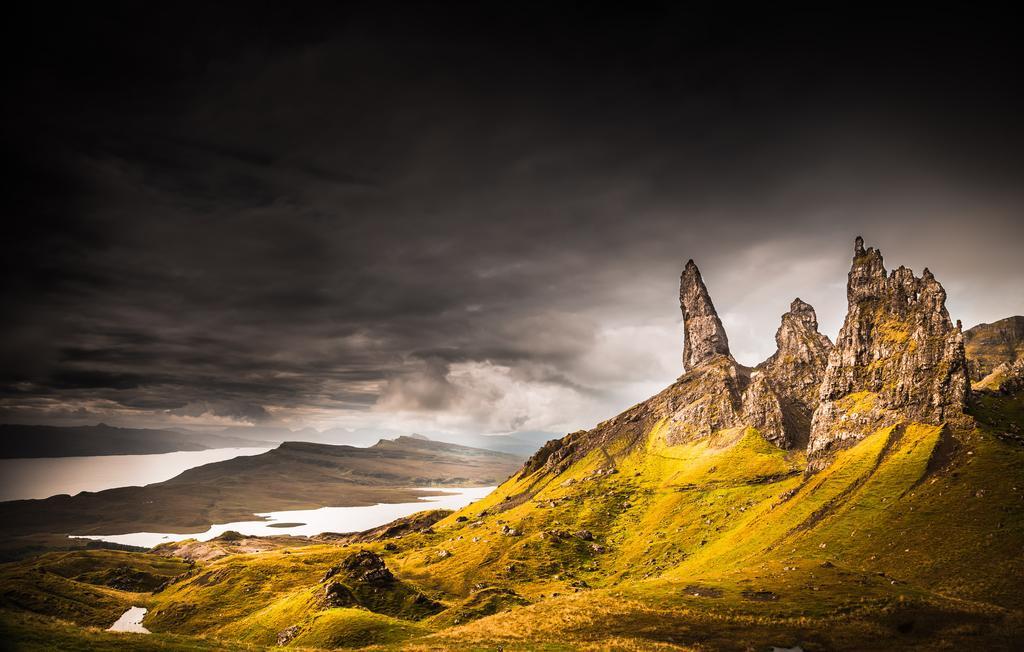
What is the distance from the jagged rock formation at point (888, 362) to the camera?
411 feet

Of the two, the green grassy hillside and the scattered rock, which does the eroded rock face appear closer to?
the green grassy hillside

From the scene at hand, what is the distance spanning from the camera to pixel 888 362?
150 meters

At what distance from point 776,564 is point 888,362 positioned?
99.5m

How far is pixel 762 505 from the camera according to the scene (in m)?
142

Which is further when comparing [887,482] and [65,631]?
[887,482]

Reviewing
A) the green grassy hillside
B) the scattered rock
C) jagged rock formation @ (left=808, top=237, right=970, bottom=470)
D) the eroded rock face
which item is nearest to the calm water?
the green grassy hillside

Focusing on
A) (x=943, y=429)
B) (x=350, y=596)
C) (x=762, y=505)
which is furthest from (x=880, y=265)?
(x=350, y=596)

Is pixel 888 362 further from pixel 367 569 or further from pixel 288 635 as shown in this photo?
pixel 288 635

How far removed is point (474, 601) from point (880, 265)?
190552 millimetres

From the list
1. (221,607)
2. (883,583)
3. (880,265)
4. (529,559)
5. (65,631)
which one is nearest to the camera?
(65,631)

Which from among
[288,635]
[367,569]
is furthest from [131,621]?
A: [288,635]

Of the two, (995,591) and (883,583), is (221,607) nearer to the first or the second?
(883,583)

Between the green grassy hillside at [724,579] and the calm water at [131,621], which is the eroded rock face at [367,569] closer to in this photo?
the green grassy hillside at [724,579]

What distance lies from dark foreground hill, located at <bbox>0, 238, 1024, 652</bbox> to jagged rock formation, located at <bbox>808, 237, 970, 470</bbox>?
58cm
